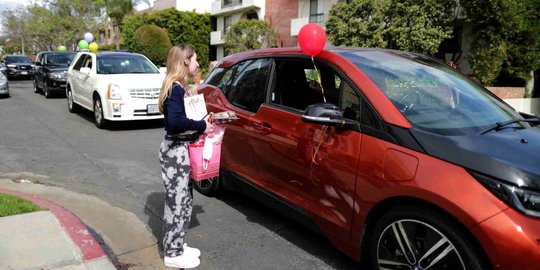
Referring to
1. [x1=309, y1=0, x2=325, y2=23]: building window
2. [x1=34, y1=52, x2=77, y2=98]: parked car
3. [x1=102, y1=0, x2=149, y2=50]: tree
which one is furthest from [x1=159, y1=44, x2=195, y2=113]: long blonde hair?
[x1=102, y1=0, x2=149, y2=50]: tree

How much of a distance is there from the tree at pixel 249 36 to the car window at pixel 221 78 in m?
26.1

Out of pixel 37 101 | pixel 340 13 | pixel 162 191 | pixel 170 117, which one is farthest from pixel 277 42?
pixel 170 117

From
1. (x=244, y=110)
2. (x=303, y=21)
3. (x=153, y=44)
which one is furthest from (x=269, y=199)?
(x=153, y=44)

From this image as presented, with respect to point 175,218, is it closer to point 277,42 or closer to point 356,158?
point 356,158

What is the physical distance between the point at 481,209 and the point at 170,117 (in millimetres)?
2078

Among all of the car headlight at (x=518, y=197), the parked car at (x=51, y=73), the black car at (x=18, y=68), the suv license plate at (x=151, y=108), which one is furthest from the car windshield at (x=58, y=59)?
the car headlight at (x=518, y=197)

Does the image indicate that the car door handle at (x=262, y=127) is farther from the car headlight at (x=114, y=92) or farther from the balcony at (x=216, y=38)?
the balcony at (x=216, y=38)

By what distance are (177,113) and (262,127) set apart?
3.50ft

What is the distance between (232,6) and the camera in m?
39.5

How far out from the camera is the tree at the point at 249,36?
3112 centimetres

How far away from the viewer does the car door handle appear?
395 cm

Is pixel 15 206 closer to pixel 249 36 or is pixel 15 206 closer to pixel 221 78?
pixel 221 78

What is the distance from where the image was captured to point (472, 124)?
10.1 feet

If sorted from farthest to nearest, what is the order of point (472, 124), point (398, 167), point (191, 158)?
point (191, 158), point (472, 124), point (398, 167)
